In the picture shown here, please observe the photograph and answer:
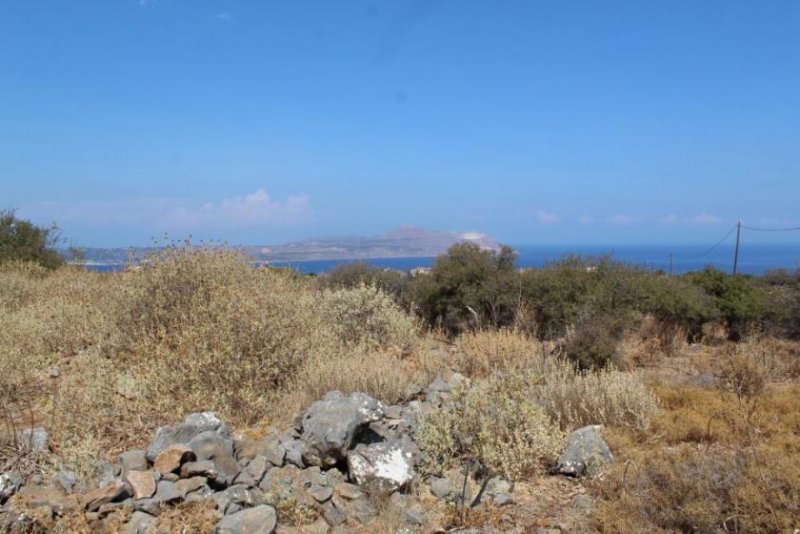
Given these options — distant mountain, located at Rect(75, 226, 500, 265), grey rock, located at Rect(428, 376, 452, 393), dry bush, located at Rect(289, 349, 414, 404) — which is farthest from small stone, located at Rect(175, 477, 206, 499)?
distant mountain, located at Rect(75, 226, 500, 265)

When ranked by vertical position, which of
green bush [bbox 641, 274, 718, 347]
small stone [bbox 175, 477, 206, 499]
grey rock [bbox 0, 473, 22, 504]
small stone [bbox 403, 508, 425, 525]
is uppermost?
green bush [bbox 641, 274, 718, 347]

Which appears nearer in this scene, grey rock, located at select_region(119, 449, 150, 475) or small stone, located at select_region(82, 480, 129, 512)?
small stone, located at select_region(82, 480, 129, 512)

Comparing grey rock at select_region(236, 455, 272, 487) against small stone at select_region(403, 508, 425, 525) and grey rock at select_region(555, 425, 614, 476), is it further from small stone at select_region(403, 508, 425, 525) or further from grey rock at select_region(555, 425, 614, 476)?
grey rock at select_region(555, 425, 614, 476)

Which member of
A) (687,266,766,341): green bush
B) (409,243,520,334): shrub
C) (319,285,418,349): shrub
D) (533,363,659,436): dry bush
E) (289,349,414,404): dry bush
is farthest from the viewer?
(409,243,520,334): shrub

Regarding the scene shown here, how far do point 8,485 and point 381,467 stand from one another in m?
2.75

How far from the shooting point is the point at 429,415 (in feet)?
17.8

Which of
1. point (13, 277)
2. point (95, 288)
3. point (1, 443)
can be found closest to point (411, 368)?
point (1, 443)

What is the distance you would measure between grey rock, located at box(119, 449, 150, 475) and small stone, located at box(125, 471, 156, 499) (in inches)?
8.9

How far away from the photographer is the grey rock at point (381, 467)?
447cm

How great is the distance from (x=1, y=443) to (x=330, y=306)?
5759 millimetres

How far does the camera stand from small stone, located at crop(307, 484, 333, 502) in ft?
14.1

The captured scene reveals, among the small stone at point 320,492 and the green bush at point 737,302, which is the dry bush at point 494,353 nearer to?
the small stone at point 320,492

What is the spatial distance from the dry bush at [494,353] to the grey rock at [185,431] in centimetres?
417

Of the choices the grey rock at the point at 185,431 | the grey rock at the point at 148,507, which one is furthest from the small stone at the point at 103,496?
the grey rock at the point at 185,431
